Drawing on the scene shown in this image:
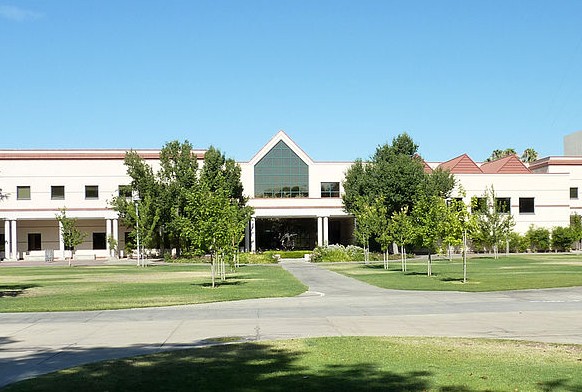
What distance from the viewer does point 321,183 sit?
2803 inches

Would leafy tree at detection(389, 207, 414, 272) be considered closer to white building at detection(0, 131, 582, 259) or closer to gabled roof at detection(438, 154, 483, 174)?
white building at detection(0, 131, 582, 259)

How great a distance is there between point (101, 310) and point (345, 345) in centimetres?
1063

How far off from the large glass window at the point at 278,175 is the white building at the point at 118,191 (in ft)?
0.36

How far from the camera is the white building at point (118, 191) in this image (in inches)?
2694

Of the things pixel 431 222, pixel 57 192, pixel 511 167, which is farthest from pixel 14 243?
pixel 511 167

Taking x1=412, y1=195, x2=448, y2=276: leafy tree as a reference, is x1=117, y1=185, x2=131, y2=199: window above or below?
above

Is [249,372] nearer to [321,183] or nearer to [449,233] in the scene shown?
[449,233]

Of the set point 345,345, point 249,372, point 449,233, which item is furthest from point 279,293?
point 249,372

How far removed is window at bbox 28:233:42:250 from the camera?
7156 cm

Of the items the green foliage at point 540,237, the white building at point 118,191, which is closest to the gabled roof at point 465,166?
the white building at point 118,191

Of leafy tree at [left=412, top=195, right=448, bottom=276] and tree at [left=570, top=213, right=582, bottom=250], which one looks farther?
tree at [left=570, top=213, right=582, bottom=250]

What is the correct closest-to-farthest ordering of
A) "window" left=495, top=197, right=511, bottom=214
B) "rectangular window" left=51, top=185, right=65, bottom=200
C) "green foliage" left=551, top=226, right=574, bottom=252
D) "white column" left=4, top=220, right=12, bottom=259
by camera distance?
"window" left=495, top=197, right=511, bottom=214
"white column" left=4, top=220, right=12, bottom=259
"rectangular window" left=51, top=185, right=65, bottom=200
"green foliage" left=551, top=226, right=574, bottom=252

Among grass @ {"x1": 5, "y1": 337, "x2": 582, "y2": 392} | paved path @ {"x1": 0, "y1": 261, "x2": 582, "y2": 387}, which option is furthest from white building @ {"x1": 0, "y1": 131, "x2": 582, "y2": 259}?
grass @ {"x1": 5, "y1": 337, "x2": 582, "y2": 392}

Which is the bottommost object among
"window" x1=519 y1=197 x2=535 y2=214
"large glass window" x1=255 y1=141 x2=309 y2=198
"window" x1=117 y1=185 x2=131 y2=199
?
"window" x1=519 y1=197 x2=535 y2=214
